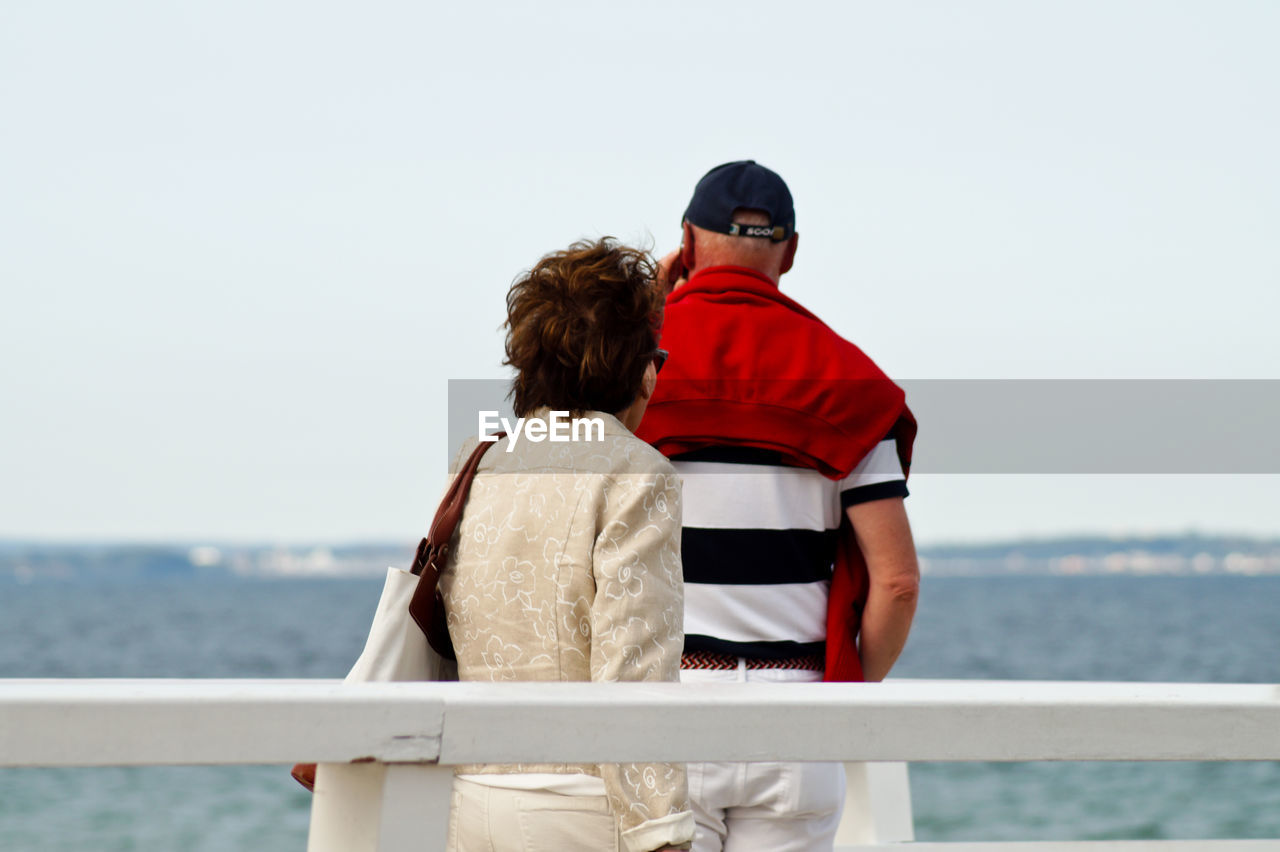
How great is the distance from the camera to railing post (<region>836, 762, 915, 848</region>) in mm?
2990

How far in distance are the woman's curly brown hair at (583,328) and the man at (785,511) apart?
44 centimetres

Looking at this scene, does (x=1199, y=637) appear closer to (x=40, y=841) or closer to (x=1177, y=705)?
(x=40, y=841)

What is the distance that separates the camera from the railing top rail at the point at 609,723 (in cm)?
128

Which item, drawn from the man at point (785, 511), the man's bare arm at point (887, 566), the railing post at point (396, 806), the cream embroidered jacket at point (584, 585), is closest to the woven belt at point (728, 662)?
the man at point (785, 511)

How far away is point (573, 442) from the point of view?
1.87 m

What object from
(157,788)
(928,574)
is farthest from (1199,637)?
(928,574)

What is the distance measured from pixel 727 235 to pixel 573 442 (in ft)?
2.64

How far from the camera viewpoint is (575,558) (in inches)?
69.6

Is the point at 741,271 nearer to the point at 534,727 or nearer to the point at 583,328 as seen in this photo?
the point at 583,328

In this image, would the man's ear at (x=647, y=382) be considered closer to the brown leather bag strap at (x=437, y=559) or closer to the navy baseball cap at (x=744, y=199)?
the brown leather bag strap at (x=437, y=559)

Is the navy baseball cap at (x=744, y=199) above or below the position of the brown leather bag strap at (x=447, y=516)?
above

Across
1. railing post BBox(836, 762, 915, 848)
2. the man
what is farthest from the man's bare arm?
railing post BBox(836, 762, 915, 848)

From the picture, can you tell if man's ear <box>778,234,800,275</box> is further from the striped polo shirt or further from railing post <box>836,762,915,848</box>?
railing post <box>836,762,915,848</box>

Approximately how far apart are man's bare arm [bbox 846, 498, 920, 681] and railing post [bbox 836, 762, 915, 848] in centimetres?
77
